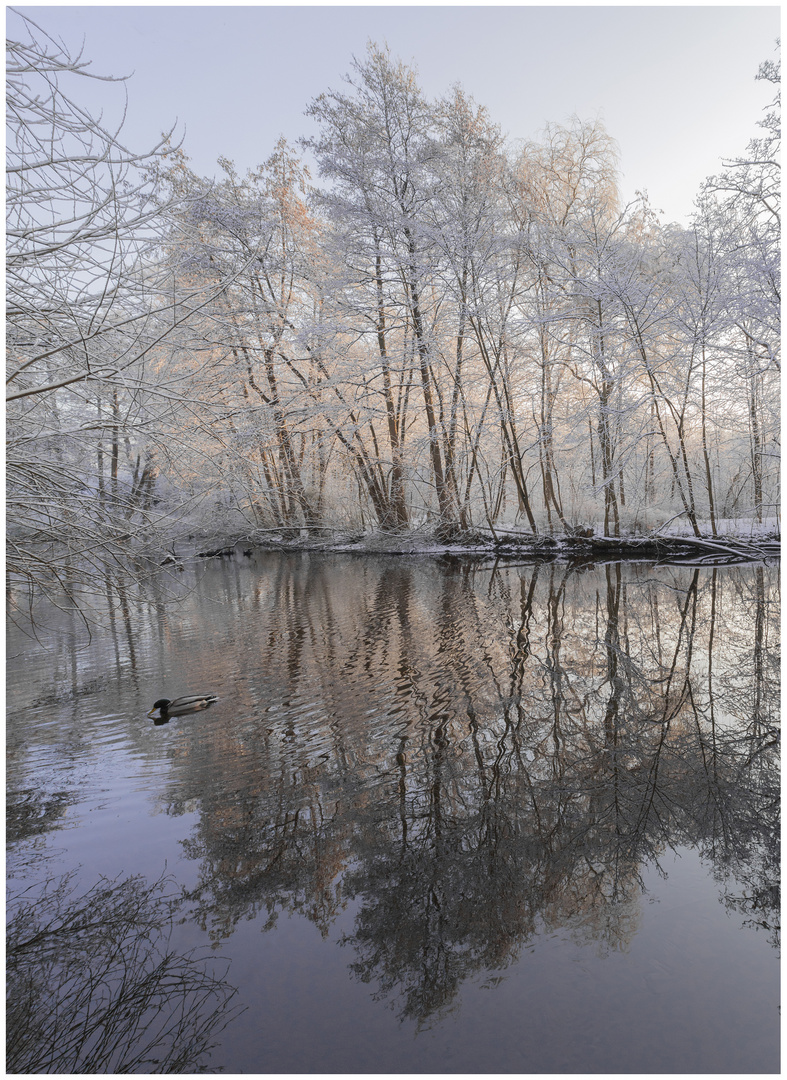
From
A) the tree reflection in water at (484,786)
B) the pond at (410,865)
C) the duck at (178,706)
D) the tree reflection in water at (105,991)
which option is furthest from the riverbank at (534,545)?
the tree reflection in water at (105,991)

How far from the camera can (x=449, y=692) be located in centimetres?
619

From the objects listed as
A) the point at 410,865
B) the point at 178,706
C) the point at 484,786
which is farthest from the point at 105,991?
the point at 178,706

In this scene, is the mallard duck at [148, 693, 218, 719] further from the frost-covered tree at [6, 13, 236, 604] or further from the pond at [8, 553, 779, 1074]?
the frost-covered tree at [6, 13, 236, 604]

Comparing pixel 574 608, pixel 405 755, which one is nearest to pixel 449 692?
pixel 405 755

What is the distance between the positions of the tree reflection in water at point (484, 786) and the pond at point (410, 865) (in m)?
0.02

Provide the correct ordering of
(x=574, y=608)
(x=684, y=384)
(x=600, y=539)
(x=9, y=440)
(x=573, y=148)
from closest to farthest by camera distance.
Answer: (x=9, y=440) < (x=574, y=608) < (x=684, y=384) < (x=600, y=539) < (x=573, y=148)

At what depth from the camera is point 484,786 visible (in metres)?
4.23

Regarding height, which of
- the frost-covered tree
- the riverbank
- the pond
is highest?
the frost-covered tree

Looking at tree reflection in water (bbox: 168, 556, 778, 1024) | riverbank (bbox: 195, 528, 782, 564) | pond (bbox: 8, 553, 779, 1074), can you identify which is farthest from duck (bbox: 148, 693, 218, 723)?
riverbank (bbox: 195, 528, 782, 564)

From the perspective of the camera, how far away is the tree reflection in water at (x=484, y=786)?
3.03m

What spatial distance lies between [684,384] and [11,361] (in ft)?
45.6

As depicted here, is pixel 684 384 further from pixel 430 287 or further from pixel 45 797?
pixel 45 797

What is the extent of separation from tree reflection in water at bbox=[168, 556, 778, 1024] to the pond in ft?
0.06

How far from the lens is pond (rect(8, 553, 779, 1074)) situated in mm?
2461
